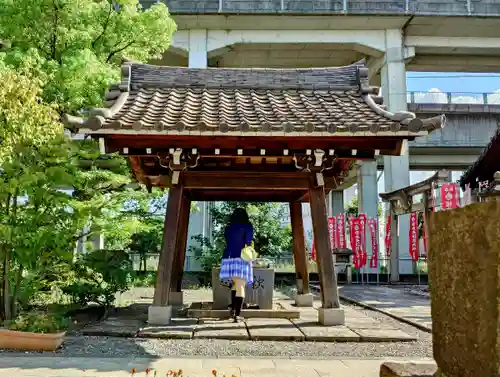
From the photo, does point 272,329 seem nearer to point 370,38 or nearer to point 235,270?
point 235,270

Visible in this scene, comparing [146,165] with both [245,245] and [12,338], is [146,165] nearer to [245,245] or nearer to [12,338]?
[245,245]

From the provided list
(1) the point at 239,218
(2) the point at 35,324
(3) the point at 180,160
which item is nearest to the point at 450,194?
(1) the point at 239,218

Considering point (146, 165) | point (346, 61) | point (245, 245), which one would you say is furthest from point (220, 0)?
point (245, 245)

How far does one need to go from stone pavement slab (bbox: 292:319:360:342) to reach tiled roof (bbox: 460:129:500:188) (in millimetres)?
8096

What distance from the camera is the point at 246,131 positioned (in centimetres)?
739

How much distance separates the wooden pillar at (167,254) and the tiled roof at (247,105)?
169cm

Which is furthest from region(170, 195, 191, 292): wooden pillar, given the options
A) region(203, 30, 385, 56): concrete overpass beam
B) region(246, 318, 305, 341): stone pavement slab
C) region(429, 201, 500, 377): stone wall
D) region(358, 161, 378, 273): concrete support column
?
region(358, 161, 378, 273): concrete support column

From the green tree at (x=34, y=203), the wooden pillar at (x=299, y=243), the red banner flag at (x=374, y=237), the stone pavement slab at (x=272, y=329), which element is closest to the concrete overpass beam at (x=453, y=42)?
the red banner flag at (x=374, y=237)

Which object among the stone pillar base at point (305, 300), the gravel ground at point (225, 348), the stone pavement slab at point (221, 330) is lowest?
the gravel ground at point (225, 348)

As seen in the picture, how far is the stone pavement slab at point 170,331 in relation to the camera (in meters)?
7.41

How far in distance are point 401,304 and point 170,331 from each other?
7.76 m

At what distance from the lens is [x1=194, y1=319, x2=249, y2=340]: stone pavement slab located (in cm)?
742

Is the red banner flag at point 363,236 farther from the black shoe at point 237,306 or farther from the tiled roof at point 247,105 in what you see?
the black shoe at point 237,306

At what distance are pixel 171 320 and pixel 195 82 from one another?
4.94m
